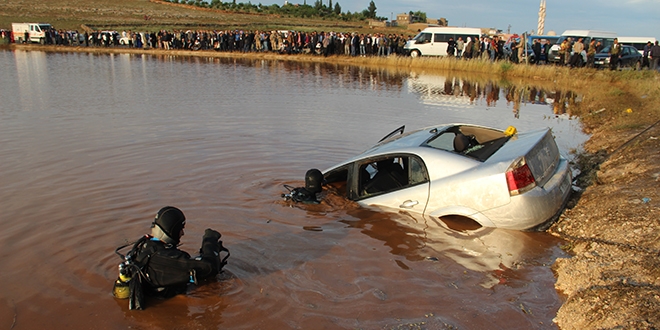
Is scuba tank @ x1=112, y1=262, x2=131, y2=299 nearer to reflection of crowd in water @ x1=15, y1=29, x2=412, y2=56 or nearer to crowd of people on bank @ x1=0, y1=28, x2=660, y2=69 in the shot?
crowd of people on bank @ x1=0, y1=28, x2=660, y2=69

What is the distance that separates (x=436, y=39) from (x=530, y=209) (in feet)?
99.1

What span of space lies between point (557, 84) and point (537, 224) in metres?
20.5

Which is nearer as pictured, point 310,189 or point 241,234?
point 241,234

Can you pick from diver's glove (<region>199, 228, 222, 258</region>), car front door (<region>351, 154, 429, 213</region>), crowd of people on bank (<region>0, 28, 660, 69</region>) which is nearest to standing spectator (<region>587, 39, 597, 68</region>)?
crowd of people on bank (<region>0, 28, 660, 69</region>)

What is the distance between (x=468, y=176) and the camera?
600cm

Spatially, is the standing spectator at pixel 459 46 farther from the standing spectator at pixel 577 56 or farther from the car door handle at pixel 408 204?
the car door handle at pixel 408 204

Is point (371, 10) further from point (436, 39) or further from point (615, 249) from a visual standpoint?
point (615, 249)

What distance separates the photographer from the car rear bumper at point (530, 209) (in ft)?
19.1

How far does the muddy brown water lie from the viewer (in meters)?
4.70

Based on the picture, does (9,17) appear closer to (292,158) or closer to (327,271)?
(292,158)

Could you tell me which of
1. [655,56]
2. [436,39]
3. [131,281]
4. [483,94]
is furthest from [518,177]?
[436,39]

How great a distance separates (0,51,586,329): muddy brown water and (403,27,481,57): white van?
20.4 metres

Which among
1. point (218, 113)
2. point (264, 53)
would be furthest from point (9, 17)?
point (218, 113)

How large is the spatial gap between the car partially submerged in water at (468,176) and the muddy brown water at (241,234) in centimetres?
28
